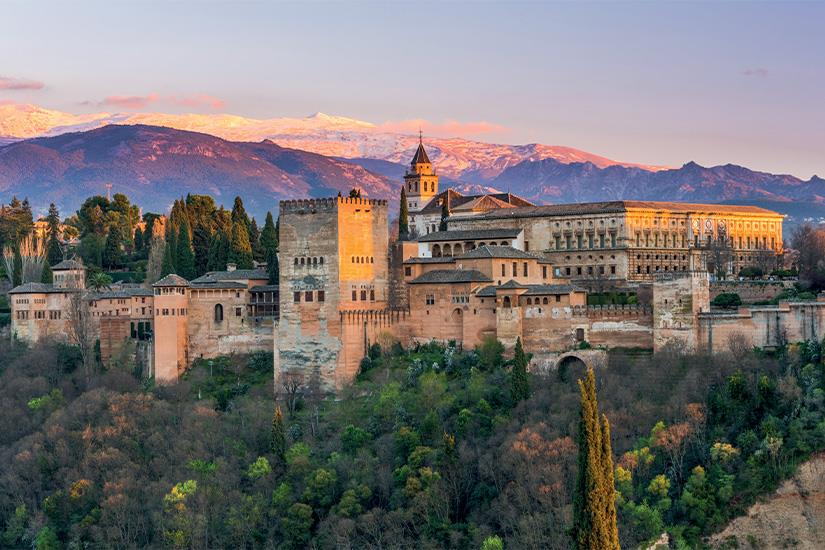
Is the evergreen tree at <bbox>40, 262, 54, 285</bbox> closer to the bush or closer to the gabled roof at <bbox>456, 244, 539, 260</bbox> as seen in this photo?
the gabled roof at <bbox>456, 244, 539, 260</bbox>

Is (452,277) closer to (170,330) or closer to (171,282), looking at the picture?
(171,282)

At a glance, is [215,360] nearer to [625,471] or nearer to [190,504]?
[190,504]

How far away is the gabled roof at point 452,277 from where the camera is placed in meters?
52.3

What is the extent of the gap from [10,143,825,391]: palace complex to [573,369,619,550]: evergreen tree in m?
14.5

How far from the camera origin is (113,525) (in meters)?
46.1

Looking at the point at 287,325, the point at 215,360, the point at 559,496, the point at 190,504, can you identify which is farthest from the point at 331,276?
the point at 559,496

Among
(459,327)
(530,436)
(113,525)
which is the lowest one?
(113,525)

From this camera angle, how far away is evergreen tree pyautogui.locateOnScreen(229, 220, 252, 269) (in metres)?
67.1

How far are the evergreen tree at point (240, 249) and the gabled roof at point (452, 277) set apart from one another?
15.8 meters

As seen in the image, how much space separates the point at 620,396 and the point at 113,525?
1750 cm

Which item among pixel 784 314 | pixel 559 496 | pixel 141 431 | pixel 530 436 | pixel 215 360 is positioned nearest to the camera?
pixel 559 496

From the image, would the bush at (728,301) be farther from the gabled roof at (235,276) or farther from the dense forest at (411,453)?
the gabled roof at (235,276)

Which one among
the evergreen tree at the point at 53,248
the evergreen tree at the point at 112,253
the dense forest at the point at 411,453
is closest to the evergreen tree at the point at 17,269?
the evergreen tree at the point at 53,248

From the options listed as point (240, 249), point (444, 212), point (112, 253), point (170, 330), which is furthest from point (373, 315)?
point (112, 253)
